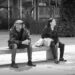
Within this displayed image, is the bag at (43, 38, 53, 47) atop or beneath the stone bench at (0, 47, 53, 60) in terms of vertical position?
atop

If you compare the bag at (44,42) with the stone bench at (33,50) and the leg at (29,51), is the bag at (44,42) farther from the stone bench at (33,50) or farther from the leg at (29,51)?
the leg at (29,51)

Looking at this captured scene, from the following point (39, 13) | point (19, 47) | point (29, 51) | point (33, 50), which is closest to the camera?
point (29, 51)

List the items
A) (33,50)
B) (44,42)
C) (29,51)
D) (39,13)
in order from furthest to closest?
(39,13)
(44,42)
(33,50)
(29,51)

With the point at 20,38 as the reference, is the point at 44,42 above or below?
below

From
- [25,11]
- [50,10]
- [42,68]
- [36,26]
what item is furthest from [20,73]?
[25,11]

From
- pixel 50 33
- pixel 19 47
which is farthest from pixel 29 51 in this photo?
pixel 50 33

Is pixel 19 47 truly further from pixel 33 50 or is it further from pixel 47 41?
pixel 47 41

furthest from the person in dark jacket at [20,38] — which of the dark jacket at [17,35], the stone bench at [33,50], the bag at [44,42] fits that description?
the bag at [44,42]

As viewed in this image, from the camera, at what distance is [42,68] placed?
7727 mm

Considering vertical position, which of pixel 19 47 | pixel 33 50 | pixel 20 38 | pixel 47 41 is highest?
pixel 20 38

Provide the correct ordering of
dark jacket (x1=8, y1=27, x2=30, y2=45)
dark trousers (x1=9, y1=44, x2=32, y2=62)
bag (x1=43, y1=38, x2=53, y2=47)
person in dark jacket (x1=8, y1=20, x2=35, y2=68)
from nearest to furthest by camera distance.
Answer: dark trousers (x1=9, y1=44, x2=32, y2=62)
person in dark jacket (x1=8, y1=20, x2=35, y2=68)
dark jacket (x1=8, y1=27, x2=30, y2=45)
bag (x1=43, y1=38, x2=53, y2=47)

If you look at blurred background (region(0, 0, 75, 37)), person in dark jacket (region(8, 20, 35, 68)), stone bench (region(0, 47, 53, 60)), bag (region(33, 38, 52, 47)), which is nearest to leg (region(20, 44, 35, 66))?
person in dark jacket (region(8, 20, 35, 68))

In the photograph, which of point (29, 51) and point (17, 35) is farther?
point (17, 35)

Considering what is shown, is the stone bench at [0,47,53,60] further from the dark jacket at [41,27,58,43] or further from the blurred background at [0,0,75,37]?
the blurred background at [0,0,75,37]
